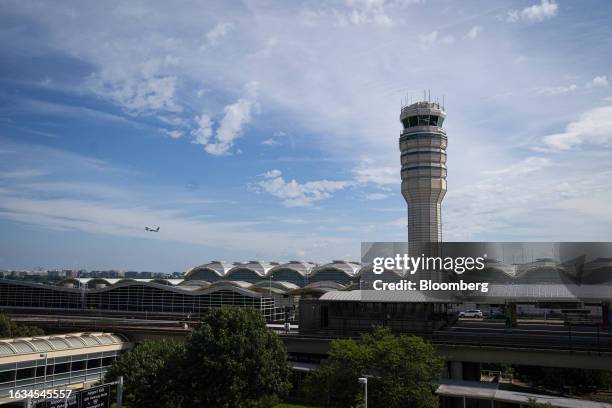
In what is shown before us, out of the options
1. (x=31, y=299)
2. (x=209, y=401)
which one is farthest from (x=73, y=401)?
(x=31, y=299)

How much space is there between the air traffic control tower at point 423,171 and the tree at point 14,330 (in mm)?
74047

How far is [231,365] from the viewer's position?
31.5 metres

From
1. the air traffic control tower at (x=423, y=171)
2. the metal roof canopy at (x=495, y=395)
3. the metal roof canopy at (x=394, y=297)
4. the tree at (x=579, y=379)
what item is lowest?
the tree at (x=579, y=379)

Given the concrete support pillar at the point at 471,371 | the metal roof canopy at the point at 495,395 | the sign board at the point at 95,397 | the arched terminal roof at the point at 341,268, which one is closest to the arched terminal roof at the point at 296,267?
the arched terminal roof at the point at 341,268

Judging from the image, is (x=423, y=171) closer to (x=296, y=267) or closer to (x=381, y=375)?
(x=296, y=267)

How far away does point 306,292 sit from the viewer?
7838 centimetres

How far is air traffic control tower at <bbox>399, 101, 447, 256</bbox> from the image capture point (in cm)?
10519

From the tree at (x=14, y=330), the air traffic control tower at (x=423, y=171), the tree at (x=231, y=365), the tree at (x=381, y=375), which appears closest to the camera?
the tree at (x=381, y=375)

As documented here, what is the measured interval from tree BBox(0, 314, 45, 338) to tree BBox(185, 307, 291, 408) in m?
28.5

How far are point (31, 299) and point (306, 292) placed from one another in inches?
1915

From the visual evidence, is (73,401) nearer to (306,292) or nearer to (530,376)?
(530,376)

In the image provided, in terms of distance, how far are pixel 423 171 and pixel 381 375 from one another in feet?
257

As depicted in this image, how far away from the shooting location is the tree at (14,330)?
52094 millimetres

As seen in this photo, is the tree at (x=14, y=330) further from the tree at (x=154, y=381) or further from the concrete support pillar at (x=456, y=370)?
the concrete support pillar at (x=456, y=370)
